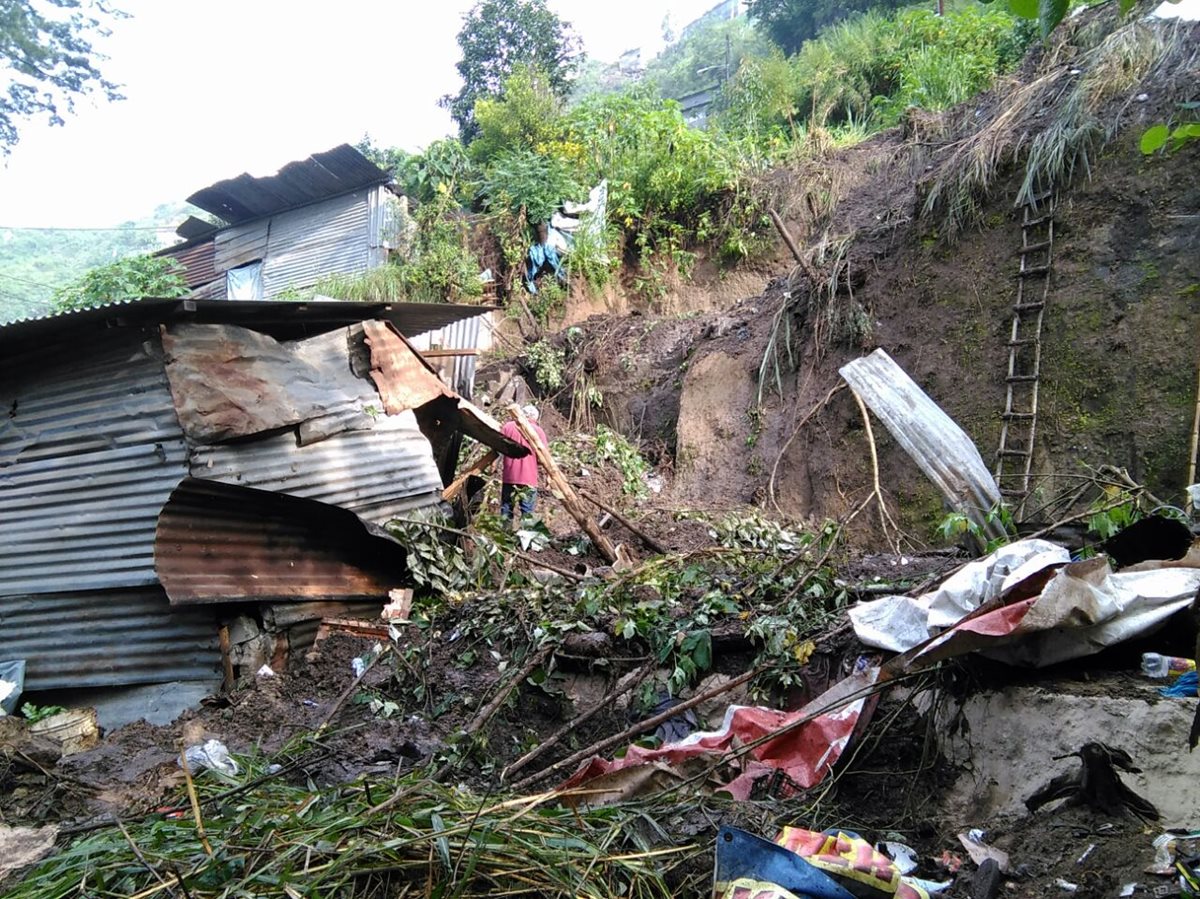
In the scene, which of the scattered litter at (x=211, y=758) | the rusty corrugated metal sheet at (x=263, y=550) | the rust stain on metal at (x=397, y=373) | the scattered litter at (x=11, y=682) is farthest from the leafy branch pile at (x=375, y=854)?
the rust stain on metal at (x=397, y=373)

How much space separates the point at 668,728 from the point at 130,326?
4.77 metres

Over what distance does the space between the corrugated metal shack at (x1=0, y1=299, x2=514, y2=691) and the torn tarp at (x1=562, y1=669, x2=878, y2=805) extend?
3.54 m

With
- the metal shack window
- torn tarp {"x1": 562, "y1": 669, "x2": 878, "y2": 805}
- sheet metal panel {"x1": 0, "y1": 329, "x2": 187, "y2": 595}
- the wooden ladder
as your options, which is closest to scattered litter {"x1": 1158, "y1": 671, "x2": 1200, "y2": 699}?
torn tarp {"x1": 562, "y1": 669, "x2": 878, "y2": 805}

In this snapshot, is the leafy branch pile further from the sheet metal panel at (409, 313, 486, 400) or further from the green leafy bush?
the green leafy bush

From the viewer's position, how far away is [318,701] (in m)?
5.52

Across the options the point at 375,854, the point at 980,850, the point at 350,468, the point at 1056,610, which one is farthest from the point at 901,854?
the point at 350,468

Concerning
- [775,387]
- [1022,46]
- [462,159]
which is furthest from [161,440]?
[1022,46]

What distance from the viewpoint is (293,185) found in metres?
16.2

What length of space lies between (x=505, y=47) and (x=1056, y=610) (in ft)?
67.0

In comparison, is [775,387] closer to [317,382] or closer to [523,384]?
[523,384]

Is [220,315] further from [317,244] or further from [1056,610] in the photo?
[317,244]

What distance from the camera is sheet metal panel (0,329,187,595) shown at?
5738 millimetres

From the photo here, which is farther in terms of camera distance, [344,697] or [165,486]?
[165,486]

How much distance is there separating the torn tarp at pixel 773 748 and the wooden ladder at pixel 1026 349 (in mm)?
4648
